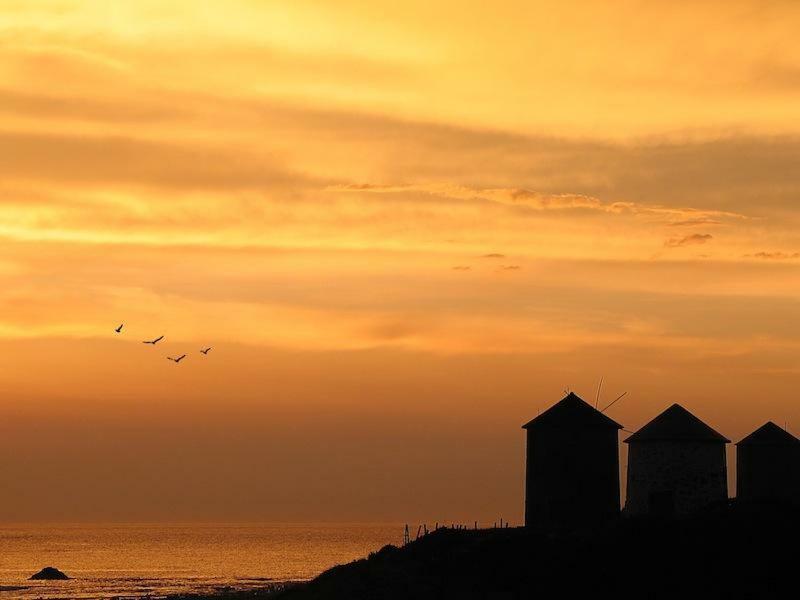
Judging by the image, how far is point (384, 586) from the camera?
6122 cm

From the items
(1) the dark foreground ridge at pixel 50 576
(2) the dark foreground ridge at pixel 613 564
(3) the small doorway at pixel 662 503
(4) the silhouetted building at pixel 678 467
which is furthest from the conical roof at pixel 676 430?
(1) the dark foreground ridge at pixel 50 576

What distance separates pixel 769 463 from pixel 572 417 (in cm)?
1670

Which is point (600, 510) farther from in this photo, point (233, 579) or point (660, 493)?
point (233, 579)

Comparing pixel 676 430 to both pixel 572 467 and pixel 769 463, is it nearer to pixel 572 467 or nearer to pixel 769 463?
pixel 572 467

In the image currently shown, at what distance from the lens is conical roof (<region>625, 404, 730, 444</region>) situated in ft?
236

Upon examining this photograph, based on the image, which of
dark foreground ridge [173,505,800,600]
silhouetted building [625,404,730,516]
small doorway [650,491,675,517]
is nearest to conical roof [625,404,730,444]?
silhouetted building [625,404,730,516]

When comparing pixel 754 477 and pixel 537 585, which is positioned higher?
pixel 754 477

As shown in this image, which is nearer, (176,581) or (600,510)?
(600,510)

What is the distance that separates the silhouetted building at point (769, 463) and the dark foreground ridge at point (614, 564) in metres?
19.8

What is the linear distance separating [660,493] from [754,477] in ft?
44.7

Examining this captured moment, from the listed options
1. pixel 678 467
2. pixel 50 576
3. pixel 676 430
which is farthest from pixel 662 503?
pixel 50 576

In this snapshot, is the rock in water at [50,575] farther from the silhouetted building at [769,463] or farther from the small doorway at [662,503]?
the small doorway at [662,503]

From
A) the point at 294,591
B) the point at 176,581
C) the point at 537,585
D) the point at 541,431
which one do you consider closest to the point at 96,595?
the point at 176,581

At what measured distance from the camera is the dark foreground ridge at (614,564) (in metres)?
55.2
